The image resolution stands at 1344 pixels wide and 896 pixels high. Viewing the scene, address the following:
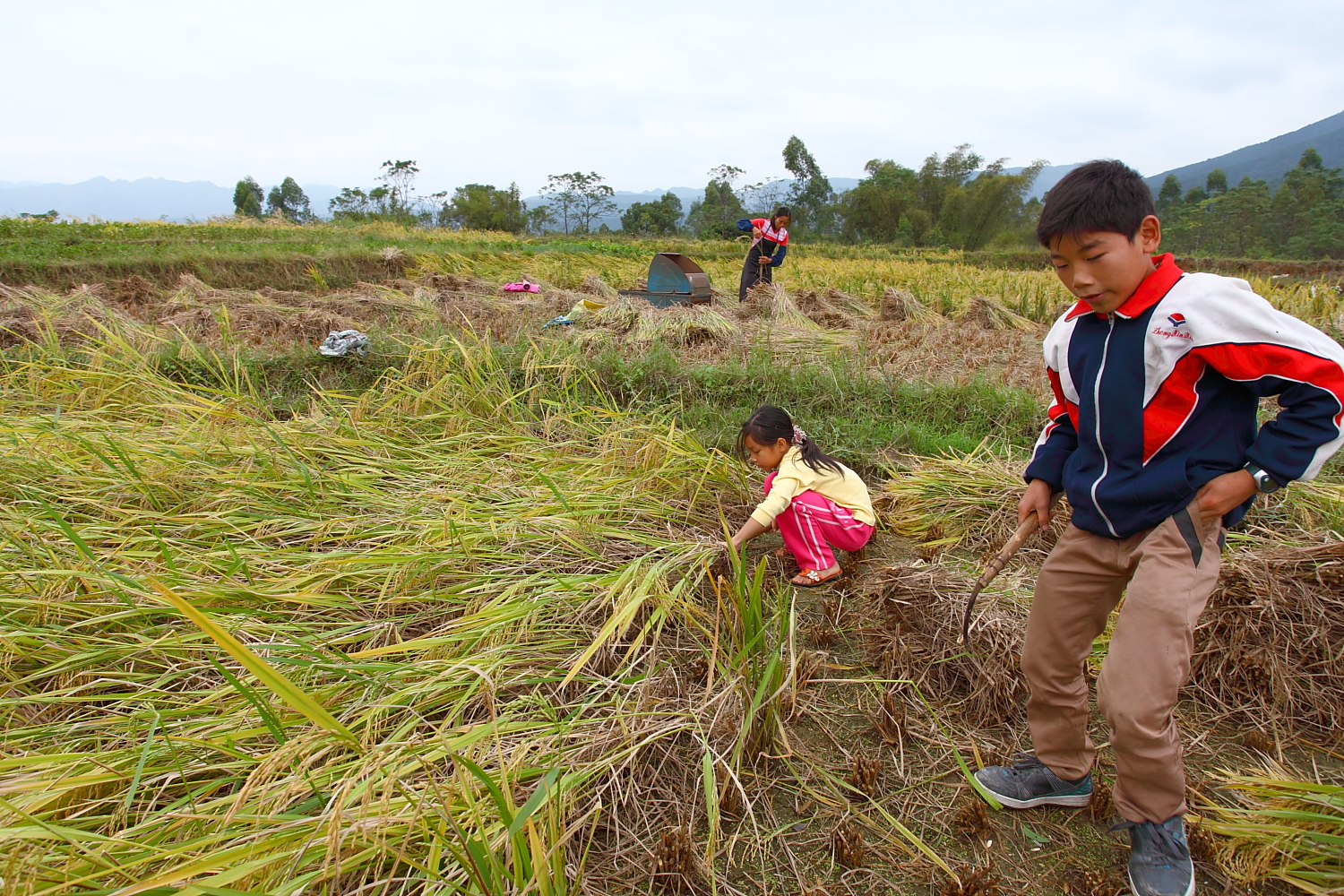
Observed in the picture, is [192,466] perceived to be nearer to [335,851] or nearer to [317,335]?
[335,851]

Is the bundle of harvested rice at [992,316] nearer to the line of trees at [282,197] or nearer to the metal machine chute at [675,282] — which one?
the metal machine chute at [675,282]

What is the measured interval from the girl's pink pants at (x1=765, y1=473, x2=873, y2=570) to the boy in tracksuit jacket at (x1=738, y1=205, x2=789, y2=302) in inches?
209

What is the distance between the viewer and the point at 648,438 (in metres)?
2.87

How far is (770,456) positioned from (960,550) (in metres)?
0.90

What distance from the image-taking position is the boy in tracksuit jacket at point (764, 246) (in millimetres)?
7406

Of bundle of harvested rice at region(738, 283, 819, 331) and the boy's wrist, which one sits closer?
the boy's wrist

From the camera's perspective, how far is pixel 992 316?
6895 mm

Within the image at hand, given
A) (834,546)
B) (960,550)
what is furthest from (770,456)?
(960,550)

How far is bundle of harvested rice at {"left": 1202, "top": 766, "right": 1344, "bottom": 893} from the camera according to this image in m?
1.22

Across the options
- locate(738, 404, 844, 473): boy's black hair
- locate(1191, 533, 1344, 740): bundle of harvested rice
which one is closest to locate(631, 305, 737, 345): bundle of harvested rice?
locate(738, 404, 844, 473): boy's black hair

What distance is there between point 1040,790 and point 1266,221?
34.0 metres

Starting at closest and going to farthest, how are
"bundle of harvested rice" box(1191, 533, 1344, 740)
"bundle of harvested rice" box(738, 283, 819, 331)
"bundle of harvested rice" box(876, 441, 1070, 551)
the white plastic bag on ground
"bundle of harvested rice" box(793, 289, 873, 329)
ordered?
"bundle of harvested rice" box(1191, 533, 1344, 740) < "bundle of harvested rice" box(876, 441, 1070, 551) < the white plastic bag on ground < "bundle of harvested rice" box(738, 283, 819, 331) < "bundle of harvested rice" box(793, 289, 873, 329)

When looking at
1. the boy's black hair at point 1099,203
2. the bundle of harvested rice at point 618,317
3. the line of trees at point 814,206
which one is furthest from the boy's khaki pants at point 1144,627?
the line of trees at point 814,206

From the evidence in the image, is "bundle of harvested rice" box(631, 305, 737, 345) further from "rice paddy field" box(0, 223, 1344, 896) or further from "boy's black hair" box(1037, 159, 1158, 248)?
"boy's black hair" box(1037, 159, 1158, 248)
